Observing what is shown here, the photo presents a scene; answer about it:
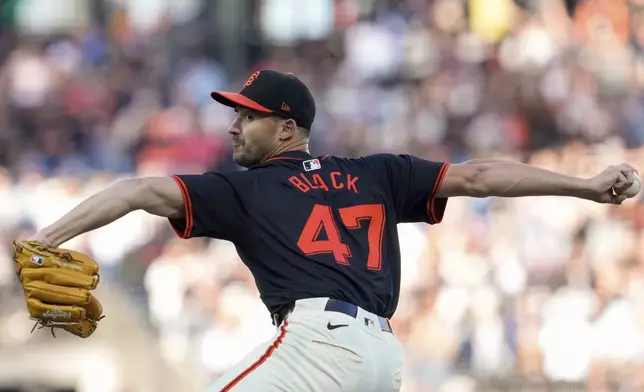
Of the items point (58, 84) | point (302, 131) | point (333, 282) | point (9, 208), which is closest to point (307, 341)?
point (333, 282)

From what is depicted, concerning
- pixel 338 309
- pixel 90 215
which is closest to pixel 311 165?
pixel 338 309

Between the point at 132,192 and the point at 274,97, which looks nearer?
the point at 132,192

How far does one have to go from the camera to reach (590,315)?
988 centimetres

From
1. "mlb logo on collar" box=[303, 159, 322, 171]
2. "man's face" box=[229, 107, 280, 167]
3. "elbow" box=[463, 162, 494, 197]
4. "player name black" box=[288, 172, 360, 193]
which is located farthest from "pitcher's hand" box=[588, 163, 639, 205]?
"man's face" box=[229, 107, 280, 167]

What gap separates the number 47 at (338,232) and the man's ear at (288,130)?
46 centimetres

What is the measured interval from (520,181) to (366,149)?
247 inches

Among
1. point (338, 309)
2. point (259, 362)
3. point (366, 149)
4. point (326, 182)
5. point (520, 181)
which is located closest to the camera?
point (259, 362)

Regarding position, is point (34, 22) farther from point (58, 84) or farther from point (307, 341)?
point (307, 341)

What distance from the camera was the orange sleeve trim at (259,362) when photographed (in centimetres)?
441

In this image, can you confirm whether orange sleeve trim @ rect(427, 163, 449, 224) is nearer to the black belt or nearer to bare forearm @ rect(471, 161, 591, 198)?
bare forearm @ rect(471, 161, 591, 198)

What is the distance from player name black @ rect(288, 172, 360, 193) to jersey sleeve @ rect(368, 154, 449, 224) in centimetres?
16

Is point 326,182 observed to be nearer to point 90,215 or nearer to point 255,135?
point 255,135

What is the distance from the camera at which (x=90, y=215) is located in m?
4.36

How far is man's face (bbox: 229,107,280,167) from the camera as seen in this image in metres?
5.06
